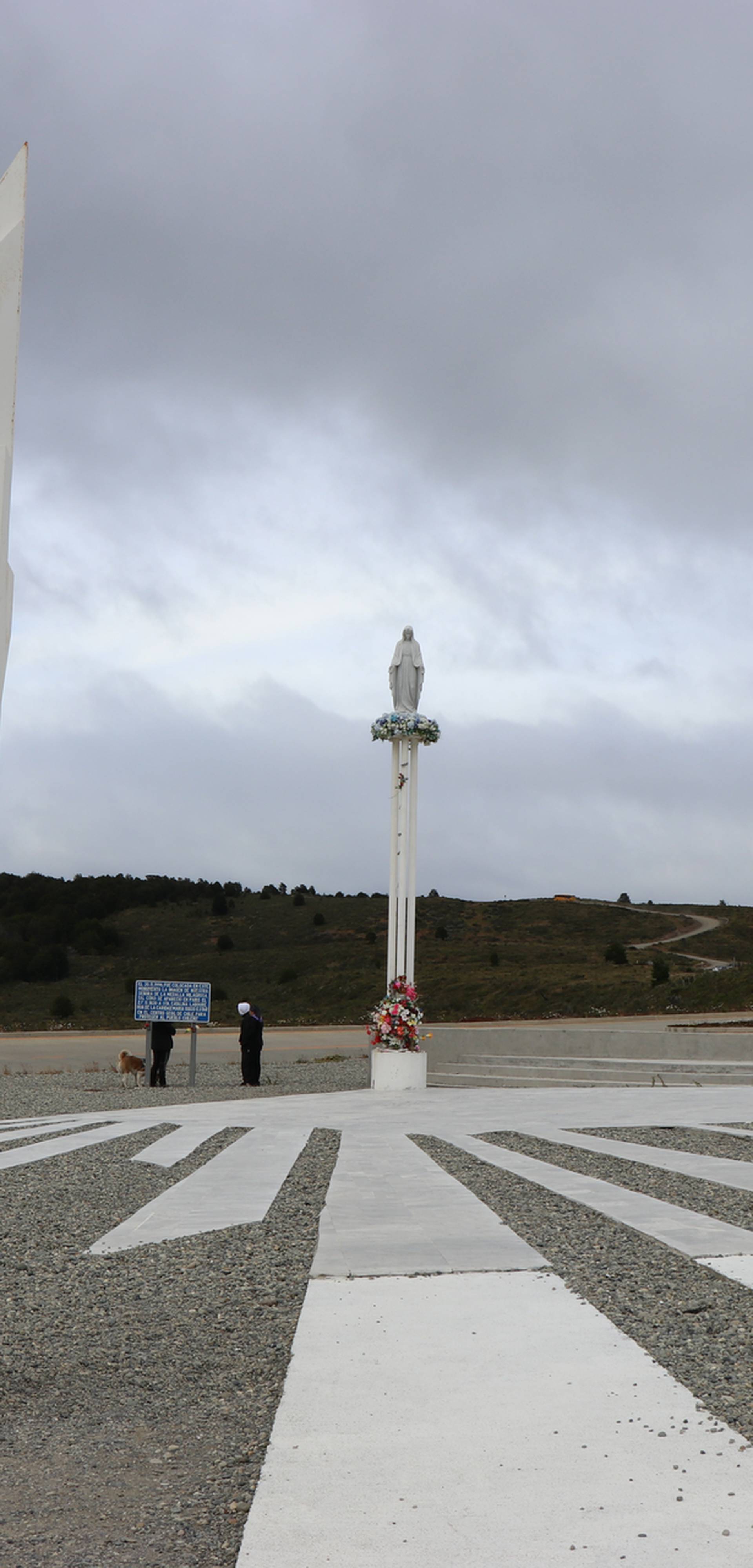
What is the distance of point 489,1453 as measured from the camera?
9.87ft

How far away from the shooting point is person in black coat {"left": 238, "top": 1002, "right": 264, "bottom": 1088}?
18.2 meters

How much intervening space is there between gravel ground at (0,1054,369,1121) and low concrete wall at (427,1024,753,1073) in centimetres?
172

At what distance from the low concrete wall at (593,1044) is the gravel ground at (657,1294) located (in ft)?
36.5

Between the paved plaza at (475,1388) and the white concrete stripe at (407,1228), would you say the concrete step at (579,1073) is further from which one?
the white concrete stripe at (407,1228)

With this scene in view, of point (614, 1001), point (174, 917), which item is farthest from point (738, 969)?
point (174, 917)

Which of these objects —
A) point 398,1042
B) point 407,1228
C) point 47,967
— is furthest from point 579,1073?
point 47,967

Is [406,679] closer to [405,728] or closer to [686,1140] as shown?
[405,728]

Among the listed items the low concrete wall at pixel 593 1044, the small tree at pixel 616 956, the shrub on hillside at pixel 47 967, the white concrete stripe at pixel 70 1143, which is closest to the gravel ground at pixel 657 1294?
the white concrete stripe at pixel 70 1143

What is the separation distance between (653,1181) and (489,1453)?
4.59 m

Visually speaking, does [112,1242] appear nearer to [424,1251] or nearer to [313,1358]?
[424,1251]

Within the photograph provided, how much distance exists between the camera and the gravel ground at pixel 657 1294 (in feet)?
11.7

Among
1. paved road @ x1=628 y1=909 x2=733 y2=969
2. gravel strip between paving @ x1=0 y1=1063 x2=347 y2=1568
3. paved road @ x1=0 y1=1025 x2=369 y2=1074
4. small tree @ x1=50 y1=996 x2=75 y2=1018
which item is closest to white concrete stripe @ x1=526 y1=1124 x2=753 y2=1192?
gravel strip between paving @ x1=0 y1=1063 x2=347 y2=1568

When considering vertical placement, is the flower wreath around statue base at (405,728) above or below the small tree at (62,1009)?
above

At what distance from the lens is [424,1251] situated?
5203mm
